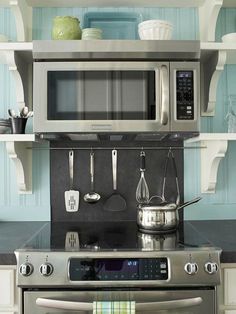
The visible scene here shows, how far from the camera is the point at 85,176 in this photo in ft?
5.97

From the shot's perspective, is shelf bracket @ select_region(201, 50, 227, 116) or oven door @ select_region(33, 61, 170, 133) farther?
shelf bracket @ select_region(201, 50, 227, 116)

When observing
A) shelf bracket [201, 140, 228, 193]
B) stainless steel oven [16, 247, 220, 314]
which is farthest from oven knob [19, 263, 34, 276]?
shelf bracket [201, 140, 228, 193]

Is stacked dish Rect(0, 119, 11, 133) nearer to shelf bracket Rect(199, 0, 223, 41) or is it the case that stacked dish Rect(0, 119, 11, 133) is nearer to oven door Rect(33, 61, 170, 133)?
oven door Rect(33, 61, 170, 133)

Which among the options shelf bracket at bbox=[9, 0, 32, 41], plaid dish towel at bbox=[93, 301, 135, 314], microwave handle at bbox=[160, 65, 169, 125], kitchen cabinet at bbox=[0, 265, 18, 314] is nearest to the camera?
plaid dish towel at bbox=[93, 301, 135, 314]

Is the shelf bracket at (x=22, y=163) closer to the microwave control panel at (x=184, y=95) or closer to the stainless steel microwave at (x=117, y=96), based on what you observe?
the stainless steel microwave at (x=117, y=96)

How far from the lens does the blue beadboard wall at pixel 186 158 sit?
5.97 feet

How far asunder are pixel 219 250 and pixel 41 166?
3.23 ft

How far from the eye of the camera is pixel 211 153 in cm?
166

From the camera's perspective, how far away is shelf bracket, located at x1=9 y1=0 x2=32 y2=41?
165 centimetres

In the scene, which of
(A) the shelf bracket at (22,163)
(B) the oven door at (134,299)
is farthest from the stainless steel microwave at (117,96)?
(B) the oven door at (134,299)

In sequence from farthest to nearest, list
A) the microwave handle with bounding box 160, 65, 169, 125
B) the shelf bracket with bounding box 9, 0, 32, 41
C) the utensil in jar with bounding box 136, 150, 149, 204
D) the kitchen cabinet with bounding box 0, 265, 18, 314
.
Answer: the utensil in jar with bounding box 136, 150, 149, 204, the shelf bracket with bounding box 9, 0, 32, 41, the microwave handle with bounding box 160, 65, 169, 125, the kitchen cabinet with bounding box 0, 265, 18, 314

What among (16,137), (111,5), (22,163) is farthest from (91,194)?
(111,5)

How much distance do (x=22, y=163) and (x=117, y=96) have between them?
0.59 m

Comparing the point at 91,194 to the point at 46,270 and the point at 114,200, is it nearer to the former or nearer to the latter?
the point at 114,200
